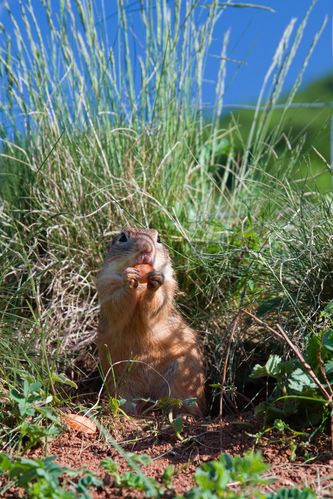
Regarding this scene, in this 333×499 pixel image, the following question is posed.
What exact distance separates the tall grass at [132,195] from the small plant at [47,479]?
1.26 metres

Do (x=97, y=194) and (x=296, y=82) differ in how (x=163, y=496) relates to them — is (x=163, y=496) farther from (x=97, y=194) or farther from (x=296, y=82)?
(x=296, y=82)

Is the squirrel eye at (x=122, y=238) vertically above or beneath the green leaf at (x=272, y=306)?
above

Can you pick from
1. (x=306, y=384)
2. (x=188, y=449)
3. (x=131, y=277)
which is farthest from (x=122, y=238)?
(x=306, y=384)

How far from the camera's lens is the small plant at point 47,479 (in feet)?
8.77

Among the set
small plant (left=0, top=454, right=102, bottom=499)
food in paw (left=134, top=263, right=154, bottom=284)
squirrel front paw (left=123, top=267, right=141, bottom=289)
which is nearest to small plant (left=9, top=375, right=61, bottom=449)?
small plant (left=0, top=454, right=102, bottom=499)

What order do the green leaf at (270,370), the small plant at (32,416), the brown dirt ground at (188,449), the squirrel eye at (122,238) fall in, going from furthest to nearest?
the squirrel eye at (122,238) → the green leaf at (270,370) → the small plant at (32,416) → the brown dirt ground at (188,449)

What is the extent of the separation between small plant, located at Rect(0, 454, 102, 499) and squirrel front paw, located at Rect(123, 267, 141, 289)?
1361 mm

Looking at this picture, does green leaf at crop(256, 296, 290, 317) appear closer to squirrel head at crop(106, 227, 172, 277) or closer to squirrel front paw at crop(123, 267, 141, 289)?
squirrel head at crop(106, 227, 172, 277)

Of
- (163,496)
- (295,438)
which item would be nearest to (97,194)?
(295,438)

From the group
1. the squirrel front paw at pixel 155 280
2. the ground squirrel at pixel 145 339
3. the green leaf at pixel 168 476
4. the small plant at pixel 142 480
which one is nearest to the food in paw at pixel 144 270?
the ground squirrel at pixel 145 339

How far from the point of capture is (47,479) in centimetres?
270

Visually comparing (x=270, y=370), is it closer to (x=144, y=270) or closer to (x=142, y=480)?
(x=142, y=480)

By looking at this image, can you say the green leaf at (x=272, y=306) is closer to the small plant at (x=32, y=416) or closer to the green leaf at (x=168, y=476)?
the small plant at (x=32, y=416)

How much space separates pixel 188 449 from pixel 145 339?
0.93 meters
